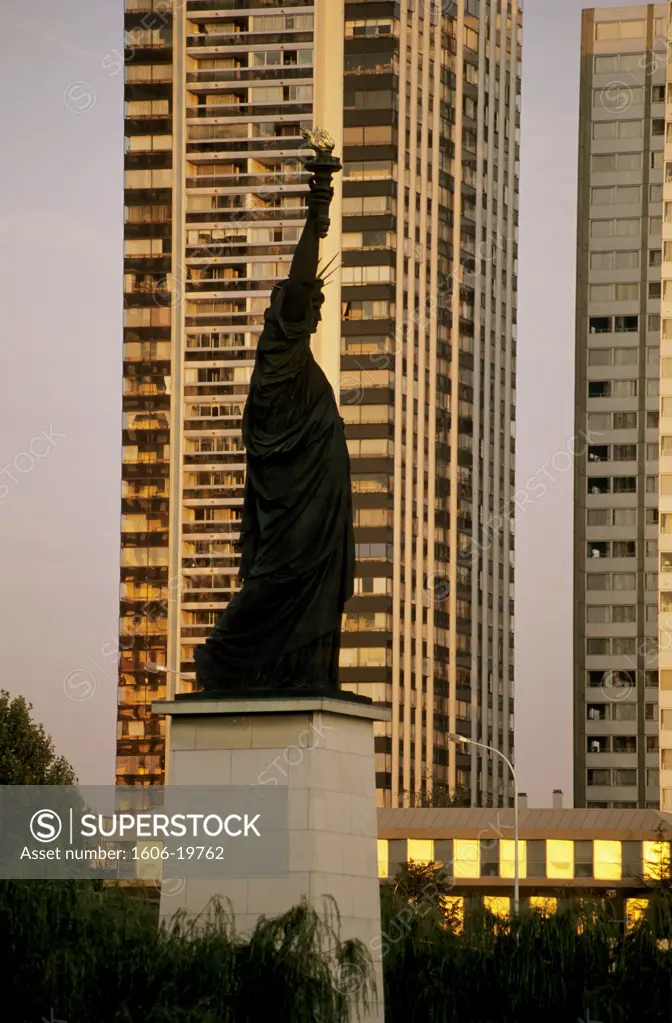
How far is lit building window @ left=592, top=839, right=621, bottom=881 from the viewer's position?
119125 mm

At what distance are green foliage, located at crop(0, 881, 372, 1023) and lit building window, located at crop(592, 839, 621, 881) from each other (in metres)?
88.9

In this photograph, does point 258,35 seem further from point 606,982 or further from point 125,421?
point 606,982

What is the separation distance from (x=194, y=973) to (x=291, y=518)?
619cm

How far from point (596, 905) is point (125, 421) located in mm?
136326

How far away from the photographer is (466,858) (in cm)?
12094

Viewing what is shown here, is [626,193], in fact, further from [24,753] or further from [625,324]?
[24,753]

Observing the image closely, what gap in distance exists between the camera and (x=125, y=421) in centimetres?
17162

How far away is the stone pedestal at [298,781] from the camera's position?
1185 inches

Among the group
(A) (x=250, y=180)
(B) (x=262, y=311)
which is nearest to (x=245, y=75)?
(A) (x=250, y=180)

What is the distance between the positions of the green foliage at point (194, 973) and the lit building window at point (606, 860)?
88.9m

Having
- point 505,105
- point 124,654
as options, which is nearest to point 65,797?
point 124,654

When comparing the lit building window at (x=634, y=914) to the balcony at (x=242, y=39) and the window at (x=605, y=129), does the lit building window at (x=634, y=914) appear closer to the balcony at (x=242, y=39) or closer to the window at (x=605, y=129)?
the balcony at (x=242, y=39)

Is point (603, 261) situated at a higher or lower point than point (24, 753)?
higher

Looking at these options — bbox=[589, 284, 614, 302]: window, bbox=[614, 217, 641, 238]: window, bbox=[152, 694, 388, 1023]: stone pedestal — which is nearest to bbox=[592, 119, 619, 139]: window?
bbox=[614, 217, 641, 238]: window
